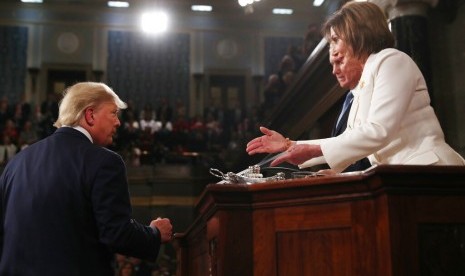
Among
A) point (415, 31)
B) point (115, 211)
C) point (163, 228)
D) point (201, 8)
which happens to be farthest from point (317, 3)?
point (115, 211)

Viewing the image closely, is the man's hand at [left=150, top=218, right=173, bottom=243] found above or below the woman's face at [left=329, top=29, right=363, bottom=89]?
below

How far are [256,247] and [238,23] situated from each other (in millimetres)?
14614

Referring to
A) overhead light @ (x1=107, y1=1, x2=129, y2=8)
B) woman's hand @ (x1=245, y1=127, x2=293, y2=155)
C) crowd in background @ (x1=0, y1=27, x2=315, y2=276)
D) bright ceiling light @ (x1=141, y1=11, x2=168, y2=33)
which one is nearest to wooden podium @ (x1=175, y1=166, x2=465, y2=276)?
woman's hand @ (x1=245, y1=127, x2=293, y2=155)

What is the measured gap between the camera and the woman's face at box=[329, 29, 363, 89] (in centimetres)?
216

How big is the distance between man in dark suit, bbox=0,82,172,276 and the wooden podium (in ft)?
0.99

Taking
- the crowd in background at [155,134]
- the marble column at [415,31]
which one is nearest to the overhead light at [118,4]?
the crowd in background at [155,134]

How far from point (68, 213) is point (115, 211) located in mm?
149

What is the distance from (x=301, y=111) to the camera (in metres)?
6.40

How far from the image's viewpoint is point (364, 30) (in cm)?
211

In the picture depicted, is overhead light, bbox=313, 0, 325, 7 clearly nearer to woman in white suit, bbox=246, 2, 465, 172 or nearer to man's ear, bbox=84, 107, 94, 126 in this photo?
woman in white suit, bbox=246, 2, 465, 172

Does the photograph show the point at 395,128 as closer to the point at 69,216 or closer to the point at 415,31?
the point at 69,216

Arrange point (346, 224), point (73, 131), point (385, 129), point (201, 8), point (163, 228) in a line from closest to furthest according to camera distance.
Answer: point (346, 224) → point (385, 129) → point (73, 131) → point (163, 228) → point (201, 8)

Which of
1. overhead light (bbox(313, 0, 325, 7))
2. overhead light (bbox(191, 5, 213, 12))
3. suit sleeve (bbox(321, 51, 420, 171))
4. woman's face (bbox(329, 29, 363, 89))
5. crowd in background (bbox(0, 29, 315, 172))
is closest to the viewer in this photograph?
suit sleeve (bbox(321, 51, 420, 171))

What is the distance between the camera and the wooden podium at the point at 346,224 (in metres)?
1.49
